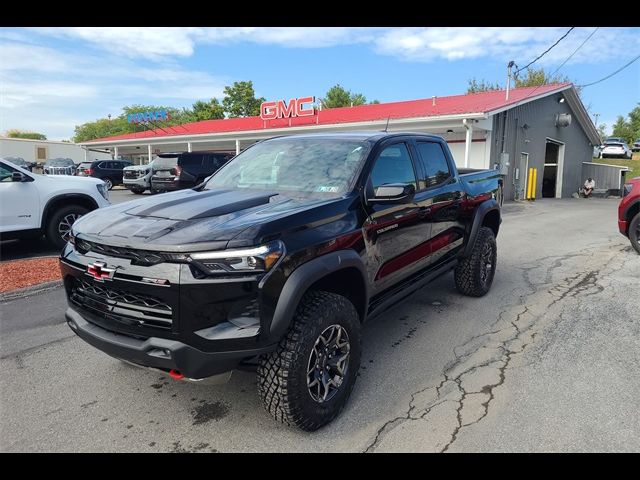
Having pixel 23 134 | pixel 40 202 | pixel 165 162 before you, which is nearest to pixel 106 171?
pixel 165 162

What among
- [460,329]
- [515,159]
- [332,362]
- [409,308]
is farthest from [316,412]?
[515,159]

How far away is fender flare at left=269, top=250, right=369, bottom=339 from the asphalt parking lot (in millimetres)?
789

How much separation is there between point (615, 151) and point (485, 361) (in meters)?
42.2

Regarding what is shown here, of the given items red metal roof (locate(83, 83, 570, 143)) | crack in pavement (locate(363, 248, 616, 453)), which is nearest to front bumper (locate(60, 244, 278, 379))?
crack in pavement (locate(363, 248, 616, 453))

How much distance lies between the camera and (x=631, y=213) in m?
8.21

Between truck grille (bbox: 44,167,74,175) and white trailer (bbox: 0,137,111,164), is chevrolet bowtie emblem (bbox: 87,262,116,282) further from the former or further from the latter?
white trailer (bbox: 0,137,111,164)

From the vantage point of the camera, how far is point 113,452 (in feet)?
8.48

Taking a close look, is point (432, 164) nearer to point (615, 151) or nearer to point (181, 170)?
point (181, 170)

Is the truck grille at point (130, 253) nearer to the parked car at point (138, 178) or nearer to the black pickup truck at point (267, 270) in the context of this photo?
the black pickup truck at point (267, 270)

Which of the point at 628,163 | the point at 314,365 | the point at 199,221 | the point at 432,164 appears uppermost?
the point at 628,163

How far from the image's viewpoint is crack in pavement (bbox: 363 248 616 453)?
2.94 meters

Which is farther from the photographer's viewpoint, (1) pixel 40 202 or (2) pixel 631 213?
(2) pixel 631 213
